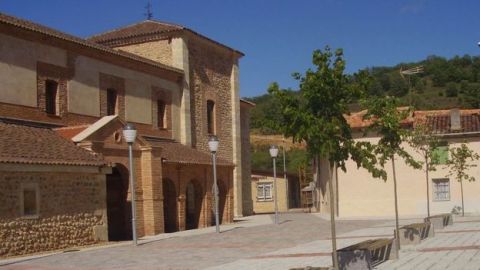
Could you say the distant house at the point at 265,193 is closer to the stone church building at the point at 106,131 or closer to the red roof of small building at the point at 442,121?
the stone church building at the point at 106,131

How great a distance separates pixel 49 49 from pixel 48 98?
1866mm

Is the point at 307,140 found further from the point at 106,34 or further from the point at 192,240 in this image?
the point at 106,34

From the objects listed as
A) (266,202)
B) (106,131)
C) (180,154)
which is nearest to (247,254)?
(106,131)

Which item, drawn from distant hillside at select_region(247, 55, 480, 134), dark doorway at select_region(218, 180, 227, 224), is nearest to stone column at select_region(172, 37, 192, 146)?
dark doorway at select_region(218, 180, 227, 224)

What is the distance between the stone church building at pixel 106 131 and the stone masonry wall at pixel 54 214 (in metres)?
0.03

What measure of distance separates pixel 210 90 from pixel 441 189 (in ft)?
46.0

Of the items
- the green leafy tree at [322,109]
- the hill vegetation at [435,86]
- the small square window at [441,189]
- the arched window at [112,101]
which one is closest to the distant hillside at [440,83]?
the hill vegetation at [435,86]

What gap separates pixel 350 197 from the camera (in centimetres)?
3575

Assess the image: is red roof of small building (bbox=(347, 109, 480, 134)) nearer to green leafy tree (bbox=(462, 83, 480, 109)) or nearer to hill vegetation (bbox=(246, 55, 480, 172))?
green leafy tree (bbox=(462, 83, 480, 109))

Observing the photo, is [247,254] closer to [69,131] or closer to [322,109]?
[322,109]

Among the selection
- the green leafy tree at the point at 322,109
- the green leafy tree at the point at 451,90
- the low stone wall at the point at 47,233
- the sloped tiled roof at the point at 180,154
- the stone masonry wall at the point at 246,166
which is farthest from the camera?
the green leafy tree at the point at 451,90

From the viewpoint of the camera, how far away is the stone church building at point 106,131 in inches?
731

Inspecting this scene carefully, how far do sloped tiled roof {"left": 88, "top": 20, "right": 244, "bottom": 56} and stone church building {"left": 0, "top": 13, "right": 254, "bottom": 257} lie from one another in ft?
0.23

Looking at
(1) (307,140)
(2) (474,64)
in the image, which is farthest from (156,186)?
(2) (474,64)
